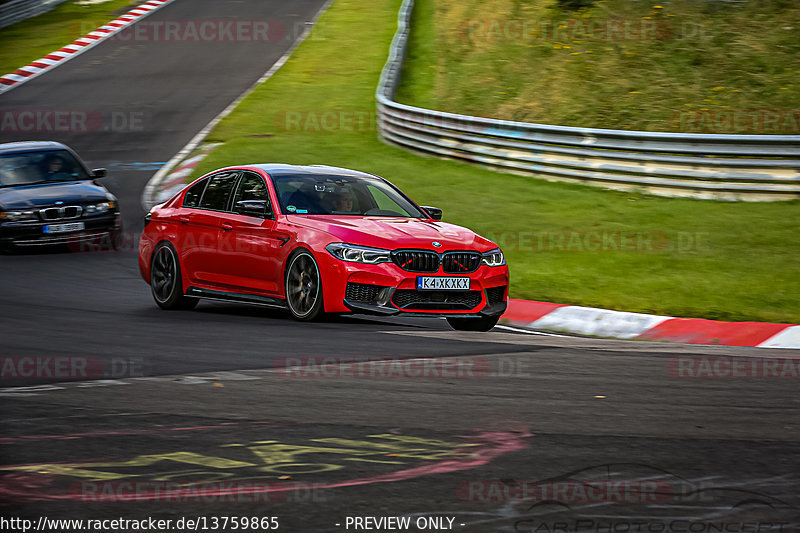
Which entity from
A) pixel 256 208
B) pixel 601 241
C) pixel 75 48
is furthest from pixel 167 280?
pixel 75 48

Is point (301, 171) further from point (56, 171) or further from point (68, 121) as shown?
point (68, 121)

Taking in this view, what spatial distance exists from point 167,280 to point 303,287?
2.12 m

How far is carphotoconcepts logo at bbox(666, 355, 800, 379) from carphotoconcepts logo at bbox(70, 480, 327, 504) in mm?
3773

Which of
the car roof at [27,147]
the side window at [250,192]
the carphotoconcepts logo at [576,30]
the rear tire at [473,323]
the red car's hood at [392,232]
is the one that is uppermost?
the carphotoconcepts logo at [576,30]

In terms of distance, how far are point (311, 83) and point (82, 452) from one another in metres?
28.3

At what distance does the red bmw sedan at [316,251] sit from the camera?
10.3 m

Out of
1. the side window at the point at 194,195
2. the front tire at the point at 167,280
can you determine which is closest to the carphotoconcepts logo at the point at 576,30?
the side window at the point at 194,195

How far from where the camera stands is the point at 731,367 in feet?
27.3

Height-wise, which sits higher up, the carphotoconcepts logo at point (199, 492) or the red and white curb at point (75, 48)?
the carphotoconcepts logo at point (199, 492)

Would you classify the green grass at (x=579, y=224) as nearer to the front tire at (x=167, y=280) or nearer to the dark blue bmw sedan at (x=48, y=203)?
the front tire at (x=167, y=280)

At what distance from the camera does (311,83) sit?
3312 centimetres

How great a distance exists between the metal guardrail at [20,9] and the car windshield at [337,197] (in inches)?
1340

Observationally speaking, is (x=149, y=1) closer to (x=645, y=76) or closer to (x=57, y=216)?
(x=645, y=76)

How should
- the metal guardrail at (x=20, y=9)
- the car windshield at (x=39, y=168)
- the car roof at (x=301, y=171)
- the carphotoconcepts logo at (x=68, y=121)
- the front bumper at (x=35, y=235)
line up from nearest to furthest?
the car roof at (x=301, y=171)
the front bumper at (x=35, y=235)
the car windshield at (x=39, y=168)
the carphotoconcepts logo at (x=68, y=121)
the metal guardrail at (x=20, y=9)
